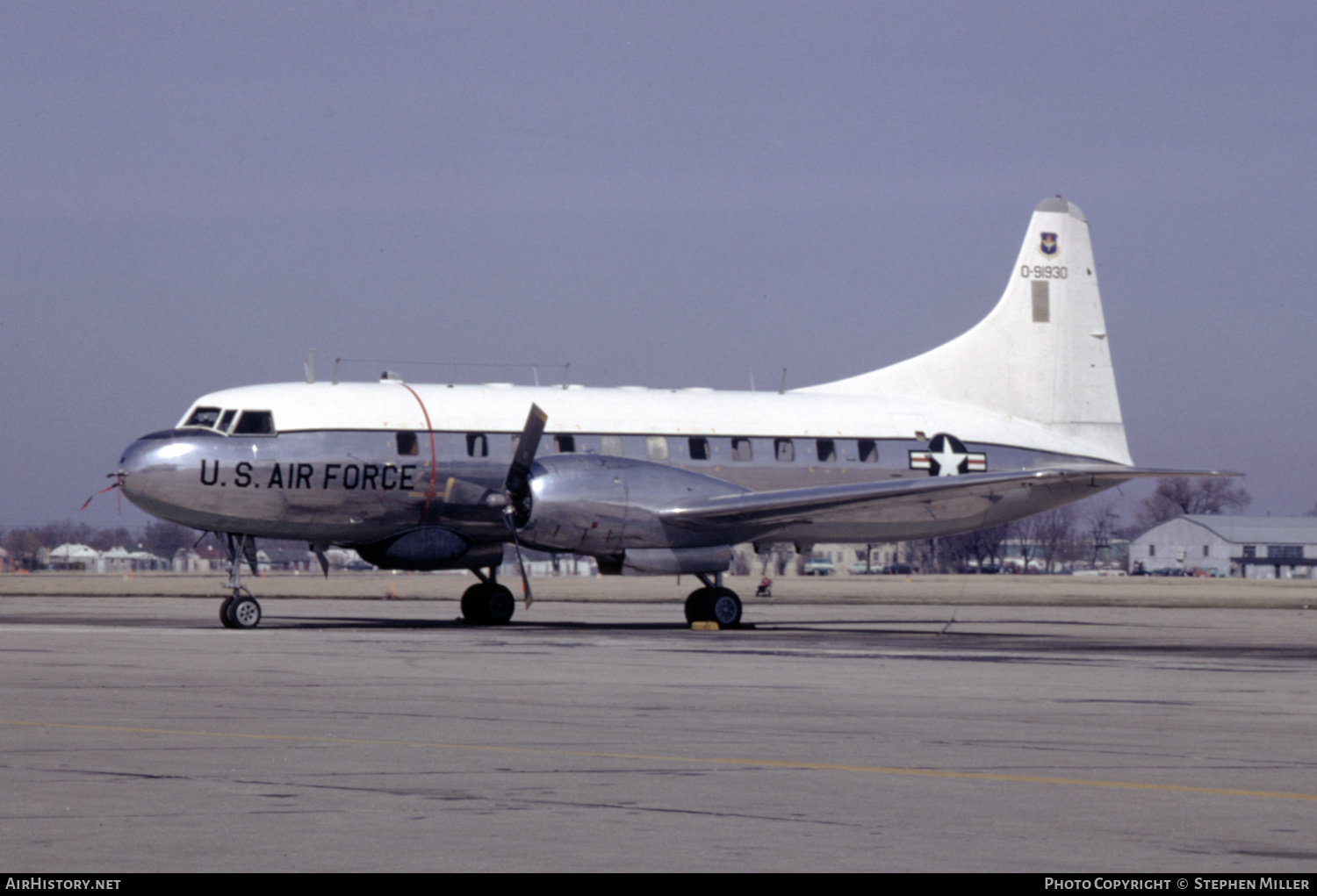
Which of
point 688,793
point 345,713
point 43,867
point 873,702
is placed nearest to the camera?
point 43,867

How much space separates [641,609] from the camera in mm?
42000

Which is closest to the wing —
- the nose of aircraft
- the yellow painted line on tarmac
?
the nose of aircraft

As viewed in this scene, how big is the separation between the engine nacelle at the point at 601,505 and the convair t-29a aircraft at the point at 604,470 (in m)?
0.04

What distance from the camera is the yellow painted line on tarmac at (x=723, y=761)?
9273 millimetres

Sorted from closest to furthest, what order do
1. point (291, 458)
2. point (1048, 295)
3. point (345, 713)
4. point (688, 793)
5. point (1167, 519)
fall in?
point (688, 793) → point (345, 713) → point (291, 458) → point (1048, 295) → point (1167, 519)

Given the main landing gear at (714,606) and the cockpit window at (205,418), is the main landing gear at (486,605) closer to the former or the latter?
the main landing gear at (714,606)

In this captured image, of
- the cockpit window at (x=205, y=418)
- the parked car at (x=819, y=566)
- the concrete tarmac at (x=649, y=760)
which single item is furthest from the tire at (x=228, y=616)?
the parked car at (x=819, y=566)

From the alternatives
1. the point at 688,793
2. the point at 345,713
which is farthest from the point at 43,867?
the point at 345,713

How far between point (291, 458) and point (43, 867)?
880 inches

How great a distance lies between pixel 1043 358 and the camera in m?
36.2

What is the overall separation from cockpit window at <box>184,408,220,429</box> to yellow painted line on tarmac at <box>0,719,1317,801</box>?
1697 cm

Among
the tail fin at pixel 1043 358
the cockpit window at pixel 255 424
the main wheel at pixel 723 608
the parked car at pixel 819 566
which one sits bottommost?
the main wheel at pixel 723 608

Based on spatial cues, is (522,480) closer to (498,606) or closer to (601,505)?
(601,505)

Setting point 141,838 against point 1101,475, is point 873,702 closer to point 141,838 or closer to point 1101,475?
point 141,838
